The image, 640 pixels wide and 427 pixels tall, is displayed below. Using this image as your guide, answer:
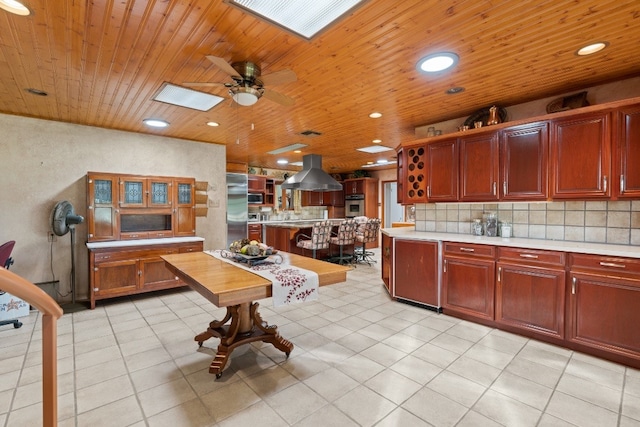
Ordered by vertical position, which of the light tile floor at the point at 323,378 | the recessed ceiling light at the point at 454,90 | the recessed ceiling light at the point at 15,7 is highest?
the recessed ceiling light at the point at 454,90

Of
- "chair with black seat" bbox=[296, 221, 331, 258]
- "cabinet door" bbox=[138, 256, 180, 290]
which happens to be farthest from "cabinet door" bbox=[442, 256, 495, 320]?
"cabinet door" bbox=[138, 256, 180, 290]

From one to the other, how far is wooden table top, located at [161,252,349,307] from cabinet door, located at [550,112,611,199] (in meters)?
2.38

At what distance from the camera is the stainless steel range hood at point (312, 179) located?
19.9 feet

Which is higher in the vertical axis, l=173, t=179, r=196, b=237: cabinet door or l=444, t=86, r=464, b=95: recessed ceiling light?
l=444, t=86, r=464, b=95: recessed ceiling light

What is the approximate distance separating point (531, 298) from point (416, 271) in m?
1.21

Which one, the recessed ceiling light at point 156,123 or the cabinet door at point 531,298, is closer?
the cabinet door at point 531,298

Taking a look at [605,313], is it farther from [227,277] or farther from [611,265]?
[227,277]

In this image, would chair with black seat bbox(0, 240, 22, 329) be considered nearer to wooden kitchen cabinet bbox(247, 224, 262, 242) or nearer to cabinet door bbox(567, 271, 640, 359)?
wooden kitchen cabinet bbox(247, 224, 262, 242)

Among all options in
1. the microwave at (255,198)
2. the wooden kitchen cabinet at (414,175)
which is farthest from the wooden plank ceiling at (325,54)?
the microwave at (255,198)

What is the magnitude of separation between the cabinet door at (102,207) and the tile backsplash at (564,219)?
4.60 metres

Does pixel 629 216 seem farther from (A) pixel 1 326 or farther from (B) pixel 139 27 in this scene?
(A) pixel 1 326

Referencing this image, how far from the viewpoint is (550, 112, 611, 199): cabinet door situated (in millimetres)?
2650

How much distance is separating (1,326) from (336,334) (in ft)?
11.8

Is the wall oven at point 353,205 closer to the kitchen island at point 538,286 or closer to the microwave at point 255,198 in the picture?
the microwave at point 255,198
